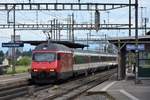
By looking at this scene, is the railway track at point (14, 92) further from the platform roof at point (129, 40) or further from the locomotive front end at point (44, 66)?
the platform roof at point (129, 40)

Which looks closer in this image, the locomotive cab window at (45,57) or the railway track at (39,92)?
the railway track at (39,92)

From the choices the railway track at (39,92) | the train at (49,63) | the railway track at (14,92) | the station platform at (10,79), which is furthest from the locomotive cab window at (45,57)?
the station platform at (10,79)

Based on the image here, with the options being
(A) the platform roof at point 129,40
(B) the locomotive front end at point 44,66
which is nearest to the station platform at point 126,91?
(A) the platform roof at point 129,40

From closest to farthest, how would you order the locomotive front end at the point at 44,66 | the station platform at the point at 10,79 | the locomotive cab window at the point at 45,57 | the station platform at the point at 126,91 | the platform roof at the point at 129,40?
the station platform at the point at 126,91 → the locomotive front end at the point at 44,66 → the locomotive cab window at the point at 45,57 → the platform roof at the point at 129,40 → the station platform at the point at 10,79

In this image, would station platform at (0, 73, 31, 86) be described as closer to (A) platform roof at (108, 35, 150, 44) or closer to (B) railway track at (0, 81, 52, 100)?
(B) railway track at (0, 81, 52, 100)

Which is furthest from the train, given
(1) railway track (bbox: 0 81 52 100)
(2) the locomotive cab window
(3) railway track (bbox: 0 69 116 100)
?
(1) railway track (bbox: 0 81 52 100)

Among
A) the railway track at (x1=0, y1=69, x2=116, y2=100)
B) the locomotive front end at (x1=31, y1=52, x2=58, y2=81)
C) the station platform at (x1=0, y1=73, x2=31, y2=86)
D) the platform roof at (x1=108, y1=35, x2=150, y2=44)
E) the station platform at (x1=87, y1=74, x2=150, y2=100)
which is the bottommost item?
the station platform at (x1=0, y1=73, x2=31, y2=86)

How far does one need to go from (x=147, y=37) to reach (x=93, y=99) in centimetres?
1458

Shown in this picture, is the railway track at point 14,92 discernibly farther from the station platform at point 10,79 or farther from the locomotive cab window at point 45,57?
the locomotive cab window at point 45,57

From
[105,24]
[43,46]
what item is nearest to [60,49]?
[43,46]

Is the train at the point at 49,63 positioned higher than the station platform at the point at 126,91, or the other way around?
the train at the point at 49,63

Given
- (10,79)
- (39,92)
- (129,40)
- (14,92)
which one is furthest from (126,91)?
(10,79)

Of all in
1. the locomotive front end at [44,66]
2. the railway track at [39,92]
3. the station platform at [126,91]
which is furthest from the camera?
the locomotive front end at [44,66]

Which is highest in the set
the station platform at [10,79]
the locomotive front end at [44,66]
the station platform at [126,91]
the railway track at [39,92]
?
the locomotive front end at [44,66]
